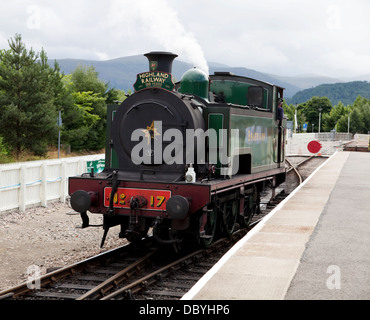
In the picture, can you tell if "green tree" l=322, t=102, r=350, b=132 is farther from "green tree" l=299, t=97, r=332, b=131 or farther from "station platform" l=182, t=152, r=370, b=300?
"station platform" l=182, t=152, r=370, b=300

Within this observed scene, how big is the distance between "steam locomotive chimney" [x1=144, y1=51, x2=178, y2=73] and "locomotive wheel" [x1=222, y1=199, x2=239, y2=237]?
8.96 ft

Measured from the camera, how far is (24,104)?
27.8m

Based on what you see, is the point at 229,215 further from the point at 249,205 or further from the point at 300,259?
the point at 300,259

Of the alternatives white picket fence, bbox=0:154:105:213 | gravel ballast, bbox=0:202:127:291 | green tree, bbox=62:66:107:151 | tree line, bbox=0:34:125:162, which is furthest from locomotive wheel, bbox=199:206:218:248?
green tree, bbox=62:66:107:151

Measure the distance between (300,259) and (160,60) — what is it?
13.3 ft

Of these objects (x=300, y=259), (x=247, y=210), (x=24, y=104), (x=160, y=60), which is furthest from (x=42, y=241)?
(x=24, y=104)

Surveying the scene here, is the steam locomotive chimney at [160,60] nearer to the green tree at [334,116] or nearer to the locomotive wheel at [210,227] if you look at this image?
the locomotive wheel at [210,227]

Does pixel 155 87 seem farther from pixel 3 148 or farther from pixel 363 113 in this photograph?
pixel 363 113

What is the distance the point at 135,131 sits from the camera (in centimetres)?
833
